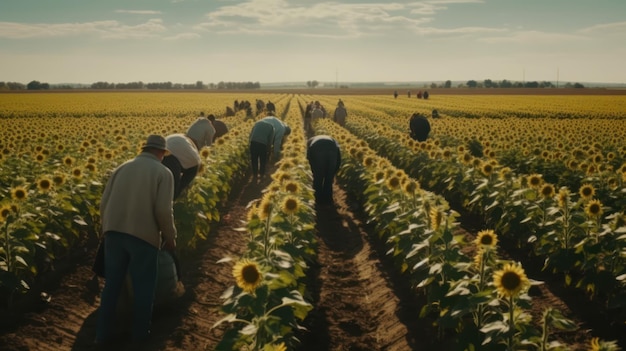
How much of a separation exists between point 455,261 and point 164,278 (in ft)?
10.2

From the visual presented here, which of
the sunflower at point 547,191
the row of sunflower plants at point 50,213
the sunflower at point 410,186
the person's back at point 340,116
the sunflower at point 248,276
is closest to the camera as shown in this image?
the sunflower at point 248,276

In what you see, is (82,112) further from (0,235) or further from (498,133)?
(0,235)

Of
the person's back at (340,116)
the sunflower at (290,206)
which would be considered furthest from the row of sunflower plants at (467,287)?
the person's back at (340,116)

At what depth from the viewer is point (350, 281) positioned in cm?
849

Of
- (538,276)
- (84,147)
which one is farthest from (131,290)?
(84,147)

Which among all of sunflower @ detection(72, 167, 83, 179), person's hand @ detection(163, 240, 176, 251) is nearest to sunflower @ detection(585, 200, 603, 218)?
person's hand @ detection(163, 240, 176, 251)

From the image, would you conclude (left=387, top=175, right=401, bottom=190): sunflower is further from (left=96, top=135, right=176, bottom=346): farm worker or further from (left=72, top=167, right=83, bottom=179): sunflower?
(left=72, top=167, right=83, bottom=179): sunflower

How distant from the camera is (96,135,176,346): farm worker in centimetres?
556

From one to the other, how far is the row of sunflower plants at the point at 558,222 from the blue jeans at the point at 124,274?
4.40m

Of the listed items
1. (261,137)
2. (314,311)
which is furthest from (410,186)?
(261,137)

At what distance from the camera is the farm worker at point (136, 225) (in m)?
5.56

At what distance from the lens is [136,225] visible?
5547mm

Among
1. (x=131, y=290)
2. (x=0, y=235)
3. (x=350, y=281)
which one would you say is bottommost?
(x=350, y=281)

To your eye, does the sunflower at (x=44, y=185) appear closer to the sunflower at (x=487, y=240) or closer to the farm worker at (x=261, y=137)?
the sunflower at (x=487, y=240)
